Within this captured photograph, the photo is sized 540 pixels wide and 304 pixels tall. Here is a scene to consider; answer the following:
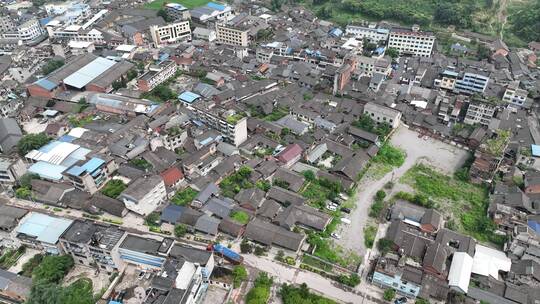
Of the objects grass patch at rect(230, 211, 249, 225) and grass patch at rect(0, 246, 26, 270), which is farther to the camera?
grass patch at rect(230, 211, 249, 225)

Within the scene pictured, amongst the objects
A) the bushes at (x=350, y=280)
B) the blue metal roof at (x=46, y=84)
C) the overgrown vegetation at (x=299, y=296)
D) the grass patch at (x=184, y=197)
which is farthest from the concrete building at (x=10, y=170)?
the bushes at (x=350, y=280)

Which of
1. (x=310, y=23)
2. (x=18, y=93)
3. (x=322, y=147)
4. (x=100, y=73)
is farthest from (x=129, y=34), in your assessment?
(x=322, y=147)

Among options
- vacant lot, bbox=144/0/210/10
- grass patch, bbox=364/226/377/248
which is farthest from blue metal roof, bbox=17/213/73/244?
vacant lot, bbox=144/0/210/10

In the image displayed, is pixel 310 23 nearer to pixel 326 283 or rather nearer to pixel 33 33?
pixel 33 33

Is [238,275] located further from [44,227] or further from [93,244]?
[44,227]

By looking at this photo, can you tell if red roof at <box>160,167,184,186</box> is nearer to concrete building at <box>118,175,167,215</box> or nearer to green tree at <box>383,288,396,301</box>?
concrete building at <box>118,175,167,215</box>

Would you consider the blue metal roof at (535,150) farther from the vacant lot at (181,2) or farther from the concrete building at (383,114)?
the vacant lot at (181,2)

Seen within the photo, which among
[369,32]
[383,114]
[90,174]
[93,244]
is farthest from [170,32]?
[93,244]
